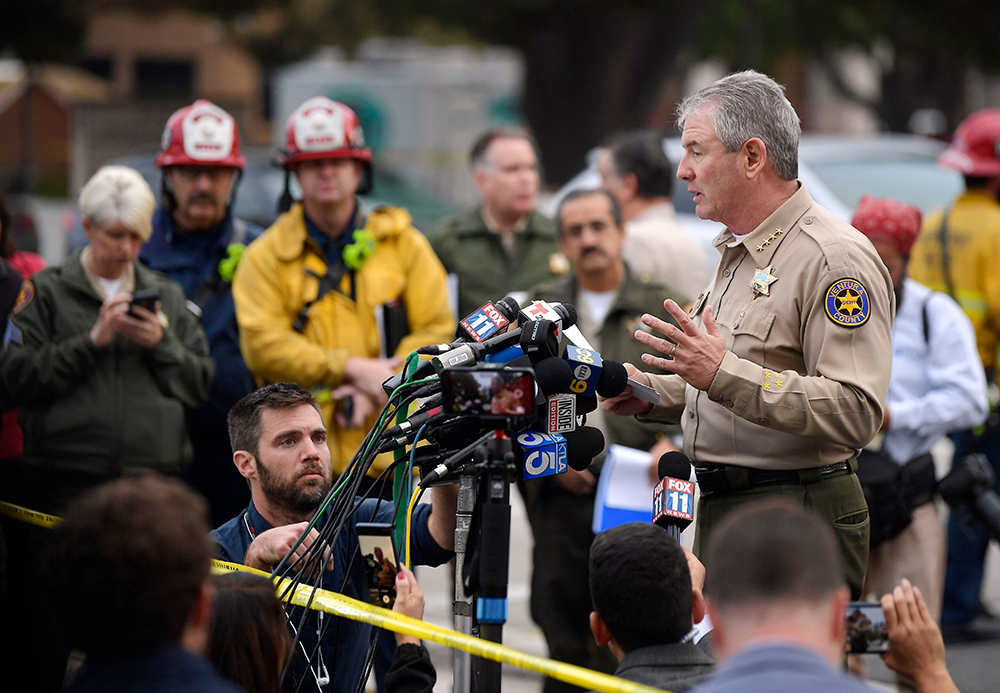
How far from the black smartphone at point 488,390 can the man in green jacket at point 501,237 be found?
3.28 meters

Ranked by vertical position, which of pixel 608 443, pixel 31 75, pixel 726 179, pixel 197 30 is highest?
pixel 197 30

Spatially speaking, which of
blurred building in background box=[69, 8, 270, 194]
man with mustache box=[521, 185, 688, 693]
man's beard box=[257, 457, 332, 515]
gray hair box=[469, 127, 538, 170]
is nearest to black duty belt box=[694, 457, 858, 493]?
man's beard box=[257, 457, 332, 515]

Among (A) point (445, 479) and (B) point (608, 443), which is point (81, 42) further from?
(A) point (445, 479)

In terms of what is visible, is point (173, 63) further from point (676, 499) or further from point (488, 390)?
point (488, 390)

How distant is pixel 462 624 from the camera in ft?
9.55

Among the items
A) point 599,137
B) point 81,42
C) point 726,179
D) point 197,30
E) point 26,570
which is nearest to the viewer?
point 726,179

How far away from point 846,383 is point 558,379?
31.9 inches

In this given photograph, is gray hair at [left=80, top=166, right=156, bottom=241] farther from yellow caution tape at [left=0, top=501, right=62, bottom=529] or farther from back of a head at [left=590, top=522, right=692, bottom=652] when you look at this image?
back of a head at [left=590, top=522, right=692, bottom=652]

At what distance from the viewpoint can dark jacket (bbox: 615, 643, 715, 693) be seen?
2736 mm

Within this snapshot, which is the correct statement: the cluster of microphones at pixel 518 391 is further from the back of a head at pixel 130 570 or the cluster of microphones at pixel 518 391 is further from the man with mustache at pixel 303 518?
the back of a head at pixel 130 570

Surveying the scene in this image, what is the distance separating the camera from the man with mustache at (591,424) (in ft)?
17.0

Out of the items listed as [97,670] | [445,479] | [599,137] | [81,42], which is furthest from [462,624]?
[81,42]

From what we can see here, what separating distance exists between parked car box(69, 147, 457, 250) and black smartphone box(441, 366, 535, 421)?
753cm

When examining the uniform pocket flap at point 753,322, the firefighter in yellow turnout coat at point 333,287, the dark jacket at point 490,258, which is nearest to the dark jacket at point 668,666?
the uniform pocket flap at point 753,322
